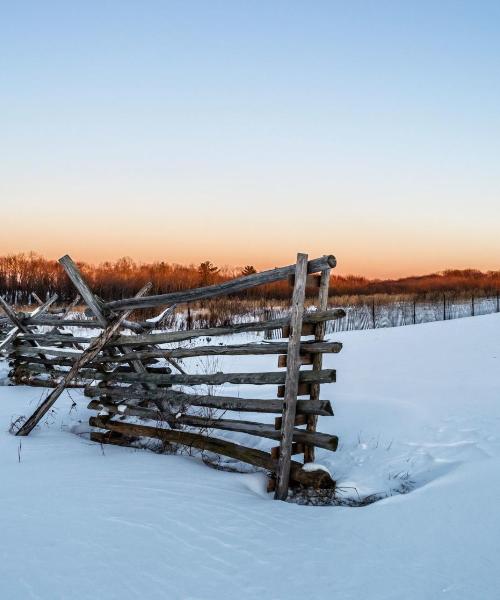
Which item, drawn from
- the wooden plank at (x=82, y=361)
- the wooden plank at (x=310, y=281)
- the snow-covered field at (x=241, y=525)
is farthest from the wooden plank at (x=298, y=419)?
the wooden plank at (x=82, y=361)

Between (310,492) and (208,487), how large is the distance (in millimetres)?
879

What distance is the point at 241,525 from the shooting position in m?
3.35

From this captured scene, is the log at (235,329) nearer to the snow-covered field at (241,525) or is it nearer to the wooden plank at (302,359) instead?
the wooden plank at (302,359)

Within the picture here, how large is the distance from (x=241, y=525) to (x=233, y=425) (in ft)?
5.17

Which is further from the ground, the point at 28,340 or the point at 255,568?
the point at 28,340

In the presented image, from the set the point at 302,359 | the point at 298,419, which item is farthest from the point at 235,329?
the point at 298,419

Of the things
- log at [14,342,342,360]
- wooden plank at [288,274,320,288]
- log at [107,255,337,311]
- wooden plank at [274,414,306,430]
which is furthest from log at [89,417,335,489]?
wooden plank at [288,274,320,288]

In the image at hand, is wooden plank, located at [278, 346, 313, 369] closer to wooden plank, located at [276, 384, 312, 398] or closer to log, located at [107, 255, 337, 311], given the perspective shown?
wooden plank, located at [276, 384, 312, 398]

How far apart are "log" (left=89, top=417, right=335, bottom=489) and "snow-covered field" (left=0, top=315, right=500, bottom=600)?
0.64 ft

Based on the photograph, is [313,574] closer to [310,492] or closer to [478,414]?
[310,492]

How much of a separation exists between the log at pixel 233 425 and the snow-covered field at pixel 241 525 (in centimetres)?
41

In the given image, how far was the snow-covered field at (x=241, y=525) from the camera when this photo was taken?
8.39 ft

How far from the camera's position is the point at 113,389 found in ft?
19.4

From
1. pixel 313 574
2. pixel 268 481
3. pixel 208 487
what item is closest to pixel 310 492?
pixel 268 481
